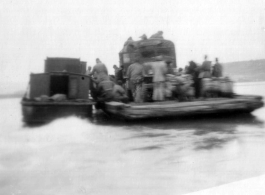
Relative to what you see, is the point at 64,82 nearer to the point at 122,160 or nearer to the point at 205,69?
the point at 205,69

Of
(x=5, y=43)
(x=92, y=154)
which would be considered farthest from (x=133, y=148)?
(x=5, y=43)

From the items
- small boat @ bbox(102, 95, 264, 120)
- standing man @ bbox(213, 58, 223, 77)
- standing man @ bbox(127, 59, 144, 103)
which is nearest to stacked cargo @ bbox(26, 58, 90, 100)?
small boat @ bbox(102, 95, 264, 120)

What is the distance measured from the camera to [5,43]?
2.08 m

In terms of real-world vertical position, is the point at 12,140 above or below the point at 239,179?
above

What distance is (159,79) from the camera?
591 centimetres

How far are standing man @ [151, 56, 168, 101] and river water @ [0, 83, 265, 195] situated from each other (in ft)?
5.19

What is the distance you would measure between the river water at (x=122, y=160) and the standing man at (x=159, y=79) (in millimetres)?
1581

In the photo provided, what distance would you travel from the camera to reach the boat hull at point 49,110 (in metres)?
4.91

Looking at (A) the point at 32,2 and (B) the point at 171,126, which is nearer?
(A) the point at 32,2

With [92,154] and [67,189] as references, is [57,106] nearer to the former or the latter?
[92,154]

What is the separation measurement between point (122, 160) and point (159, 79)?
3.07m

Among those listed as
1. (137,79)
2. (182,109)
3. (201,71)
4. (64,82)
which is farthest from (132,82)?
(182,109)

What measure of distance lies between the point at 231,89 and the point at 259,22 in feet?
8.55

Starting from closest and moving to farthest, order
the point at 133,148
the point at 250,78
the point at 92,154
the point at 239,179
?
the point at 239,179, the point at 92,154, the point at 133,148, the point at 250,78
